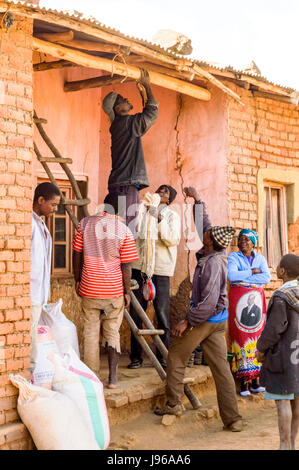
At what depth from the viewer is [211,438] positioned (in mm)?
5664

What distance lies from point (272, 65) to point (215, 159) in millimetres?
25299

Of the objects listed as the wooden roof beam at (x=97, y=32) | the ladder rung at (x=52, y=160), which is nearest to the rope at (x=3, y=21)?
the wooden roof beam at (x=97, y=32)

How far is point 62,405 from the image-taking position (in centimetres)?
454

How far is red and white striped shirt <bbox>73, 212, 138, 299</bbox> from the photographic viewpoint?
5605 millimetres

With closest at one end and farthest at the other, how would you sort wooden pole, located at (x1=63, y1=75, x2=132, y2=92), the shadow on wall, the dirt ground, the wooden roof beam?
the wooden roof beam, the dirt ground, wooden pole, located at (x1=63, y1=75, x2=132, y2=92), the shadow on wall

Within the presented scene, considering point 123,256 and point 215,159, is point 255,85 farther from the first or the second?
point 123,256

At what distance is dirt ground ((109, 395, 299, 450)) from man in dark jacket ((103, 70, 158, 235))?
6.50 ft

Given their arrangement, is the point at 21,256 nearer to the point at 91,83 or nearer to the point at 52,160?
the point at 52,160

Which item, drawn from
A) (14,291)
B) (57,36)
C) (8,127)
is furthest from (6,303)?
(57,36)

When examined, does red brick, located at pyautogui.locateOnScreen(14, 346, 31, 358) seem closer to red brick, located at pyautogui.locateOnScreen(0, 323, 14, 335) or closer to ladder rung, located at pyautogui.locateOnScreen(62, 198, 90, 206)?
red brick, located at pyautogui.locateOnScreen(0, 323, 14, 335)

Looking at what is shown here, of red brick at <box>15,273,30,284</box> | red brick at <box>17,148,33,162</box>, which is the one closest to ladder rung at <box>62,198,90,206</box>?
red brick at <box>17,148,33,162</box>

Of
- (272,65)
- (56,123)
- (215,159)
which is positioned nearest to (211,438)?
(215,159)

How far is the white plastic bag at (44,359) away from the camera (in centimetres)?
516

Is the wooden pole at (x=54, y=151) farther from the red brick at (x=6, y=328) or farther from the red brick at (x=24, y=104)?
the red brick at (x=6, y=328)
